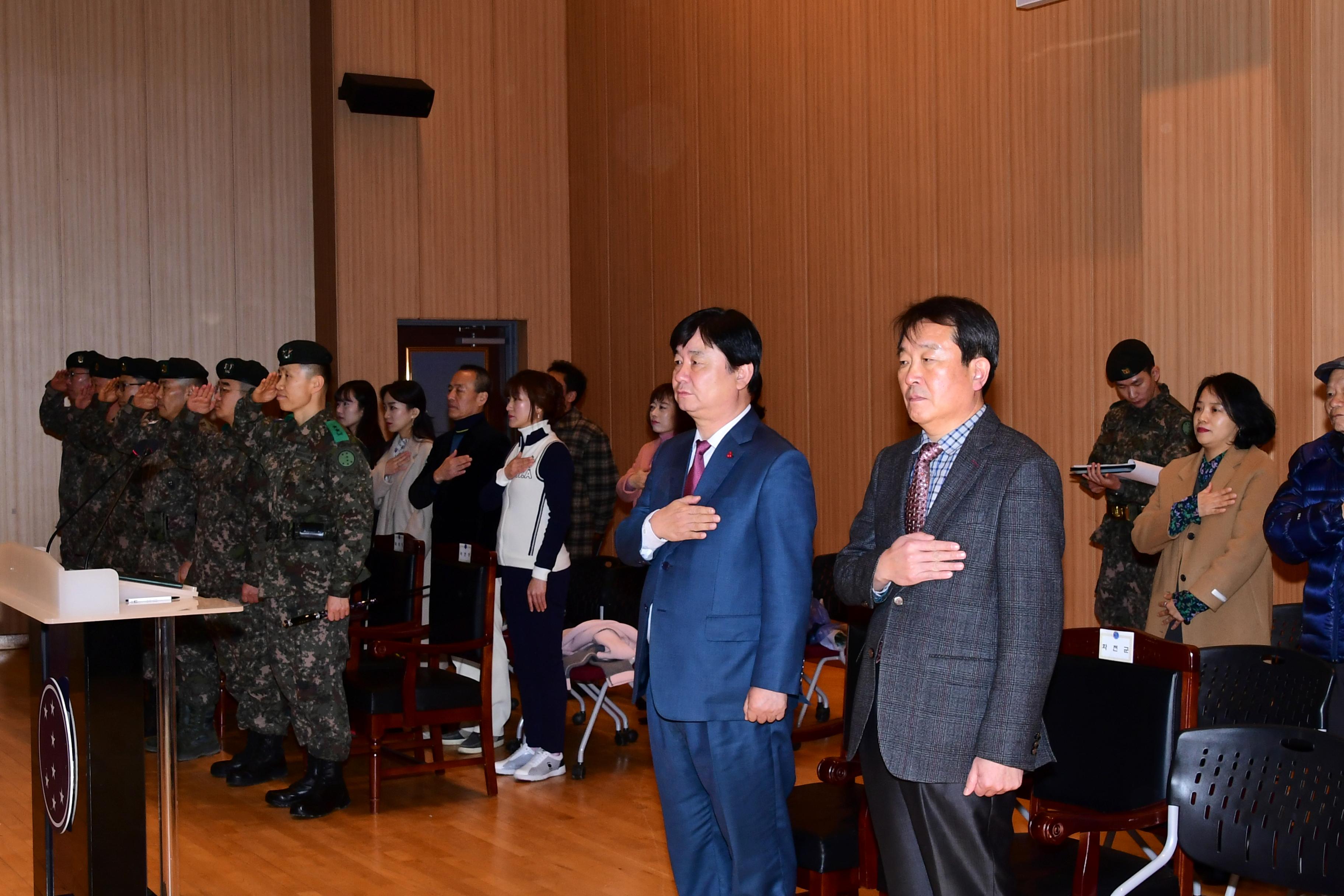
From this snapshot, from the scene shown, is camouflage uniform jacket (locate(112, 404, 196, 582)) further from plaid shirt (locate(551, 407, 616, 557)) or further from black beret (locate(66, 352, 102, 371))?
black beret (locate(66, 352, 102, 371))

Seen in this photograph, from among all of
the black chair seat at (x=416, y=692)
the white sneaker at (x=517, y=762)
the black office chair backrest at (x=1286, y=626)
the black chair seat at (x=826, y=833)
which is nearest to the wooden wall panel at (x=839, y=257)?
the white sneaker at (x=517, y=762)

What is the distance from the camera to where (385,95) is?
920 cm

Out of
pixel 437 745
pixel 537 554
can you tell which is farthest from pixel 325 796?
pixel 537 554

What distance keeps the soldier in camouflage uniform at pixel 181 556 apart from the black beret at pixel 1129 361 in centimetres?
428

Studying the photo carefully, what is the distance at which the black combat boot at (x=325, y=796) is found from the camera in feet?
15.6

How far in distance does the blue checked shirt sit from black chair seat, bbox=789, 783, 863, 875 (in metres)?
0.88

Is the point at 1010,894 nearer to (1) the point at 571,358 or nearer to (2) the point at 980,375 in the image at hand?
(2) the point at 980,375

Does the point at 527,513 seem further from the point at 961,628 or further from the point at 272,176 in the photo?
the point at 272,176

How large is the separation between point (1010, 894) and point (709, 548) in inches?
39.6

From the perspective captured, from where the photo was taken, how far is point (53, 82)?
924cm

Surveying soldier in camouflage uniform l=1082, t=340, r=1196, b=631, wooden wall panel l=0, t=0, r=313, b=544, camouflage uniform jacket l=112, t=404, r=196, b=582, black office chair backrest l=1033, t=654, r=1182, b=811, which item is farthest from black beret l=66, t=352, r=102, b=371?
black office chair backrest l=1033, t=654, r=1182, b=811

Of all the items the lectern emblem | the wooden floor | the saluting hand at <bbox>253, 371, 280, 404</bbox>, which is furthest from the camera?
the saluting hand at <bbox>253, 371, 280, 404</bbox>

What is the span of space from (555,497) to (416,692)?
0.97 metres

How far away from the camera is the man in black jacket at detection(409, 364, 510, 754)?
19.0ft
